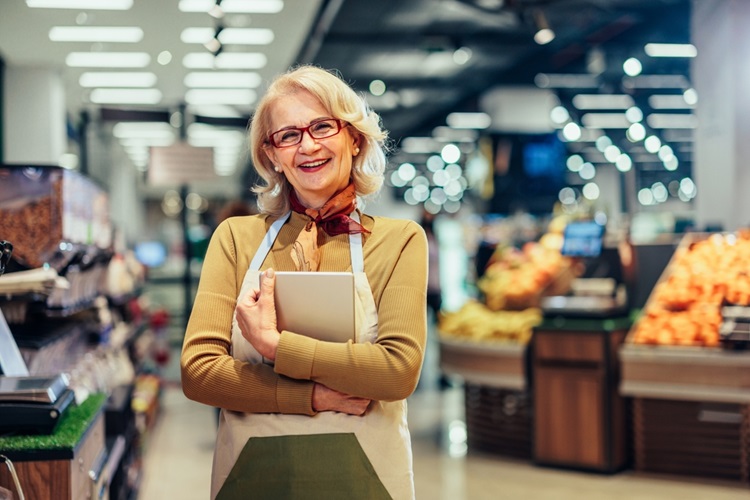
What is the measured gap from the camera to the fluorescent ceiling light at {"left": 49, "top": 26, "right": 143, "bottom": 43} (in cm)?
814

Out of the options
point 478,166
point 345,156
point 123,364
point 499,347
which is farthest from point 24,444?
point 478,166

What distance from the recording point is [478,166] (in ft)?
55.6

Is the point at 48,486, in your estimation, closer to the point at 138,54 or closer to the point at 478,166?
the point at 138,54

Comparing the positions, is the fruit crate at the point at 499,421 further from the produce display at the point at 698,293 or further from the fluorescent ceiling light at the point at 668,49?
the fluorescent ceiling light at the point at 668,49

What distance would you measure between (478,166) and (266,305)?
15.4 metres

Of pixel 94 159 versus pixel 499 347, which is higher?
pixel 94 159

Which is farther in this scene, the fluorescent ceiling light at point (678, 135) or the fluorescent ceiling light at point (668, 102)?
the fluorescent ceiling light at point (678, 135)

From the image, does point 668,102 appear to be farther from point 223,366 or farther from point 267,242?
point 223,366

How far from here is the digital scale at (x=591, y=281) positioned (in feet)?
20.1

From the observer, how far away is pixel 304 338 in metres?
1.80

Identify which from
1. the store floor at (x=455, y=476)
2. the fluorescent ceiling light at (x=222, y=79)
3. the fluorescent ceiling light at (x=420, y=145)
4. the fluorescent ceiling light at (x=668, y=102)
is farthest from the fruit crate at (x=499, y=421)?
the fluorescent ceiling light at (x=420, y=145)

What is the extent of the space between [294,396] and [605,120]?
19.5m

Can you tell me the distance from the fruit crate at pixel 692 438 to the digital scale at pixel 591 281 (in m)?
0.72

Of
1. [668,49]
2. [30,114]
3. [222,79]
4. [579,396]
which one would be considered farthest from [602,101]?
[579,396]
